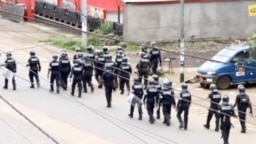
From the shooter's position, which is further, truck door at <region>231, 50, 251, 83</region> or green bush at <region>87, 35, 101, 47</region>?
green bush at <region>87, 35, 101, 47</region>

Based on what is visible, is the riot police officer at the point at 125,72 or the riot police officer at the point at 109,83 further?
the riot police officer at the point at 125,72

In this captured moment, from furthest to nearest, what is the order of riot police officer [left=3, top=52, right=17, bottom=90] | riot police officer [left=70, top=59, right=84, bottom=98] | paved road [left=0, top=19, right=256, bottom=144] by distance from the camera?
riot police officer [left=3, top=52, right=17, bottom=90] < riot police officer [left=70, top=59, right=84, bottom=98] < paved road [left=0, top=19, right=256, bottom=144]

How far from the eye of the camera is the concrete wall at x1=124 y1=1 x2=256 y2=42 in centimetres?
3400

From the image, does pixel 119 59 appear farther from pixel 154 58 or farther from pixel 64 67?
pixel 154 58

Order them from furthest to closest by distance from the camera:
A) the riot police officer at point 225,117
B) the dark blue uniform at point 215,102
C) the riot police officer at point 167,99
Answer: the riot police officer at point 167,99, the dark blue uniform at point 215,102, the riot police officer at point 225,117

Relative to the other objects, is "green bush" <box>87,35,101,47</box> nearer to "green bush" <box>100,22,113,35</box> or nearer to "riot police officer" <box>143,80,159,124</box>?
"green bush" <box>100,22,113,35</box>

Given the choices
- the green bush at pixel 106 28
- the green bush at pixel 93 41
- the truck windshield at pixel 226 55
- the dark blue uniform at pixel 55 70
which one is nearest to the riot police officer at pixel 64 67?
the dark blue uniform at pixel 55 70

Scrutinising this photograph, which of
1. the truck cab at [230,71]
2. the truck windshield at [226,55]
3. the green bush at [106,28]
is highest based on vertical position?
the green bush at [106,28]

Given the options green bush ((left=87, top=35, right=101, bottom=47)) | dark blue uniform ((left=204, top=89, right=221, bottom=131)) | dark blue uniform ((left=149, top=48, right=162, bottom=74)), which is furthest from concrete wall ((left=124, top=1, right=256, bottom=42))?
dark blue uniform ((left=204, top=89, right=221, bottom=131))

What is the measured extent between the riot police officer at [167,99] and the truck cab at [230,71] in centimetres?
522

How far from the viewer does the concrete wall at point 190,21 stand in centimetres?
3400

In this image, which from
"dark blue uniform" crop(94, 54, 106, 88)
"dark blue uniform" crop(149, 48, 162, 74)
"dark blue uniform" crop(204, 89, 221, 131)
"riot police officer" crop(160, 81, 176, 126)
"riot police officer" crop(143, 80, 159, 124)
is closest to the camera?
"dark blue uniform" crop(204, 89, 221, 131)

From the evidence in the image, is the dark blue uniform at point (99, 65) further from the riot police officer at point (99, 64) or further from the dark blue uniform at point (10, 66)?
the dark blue uniform at point (10, 66)

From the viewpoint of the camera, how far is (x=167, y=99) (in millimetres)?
19969
